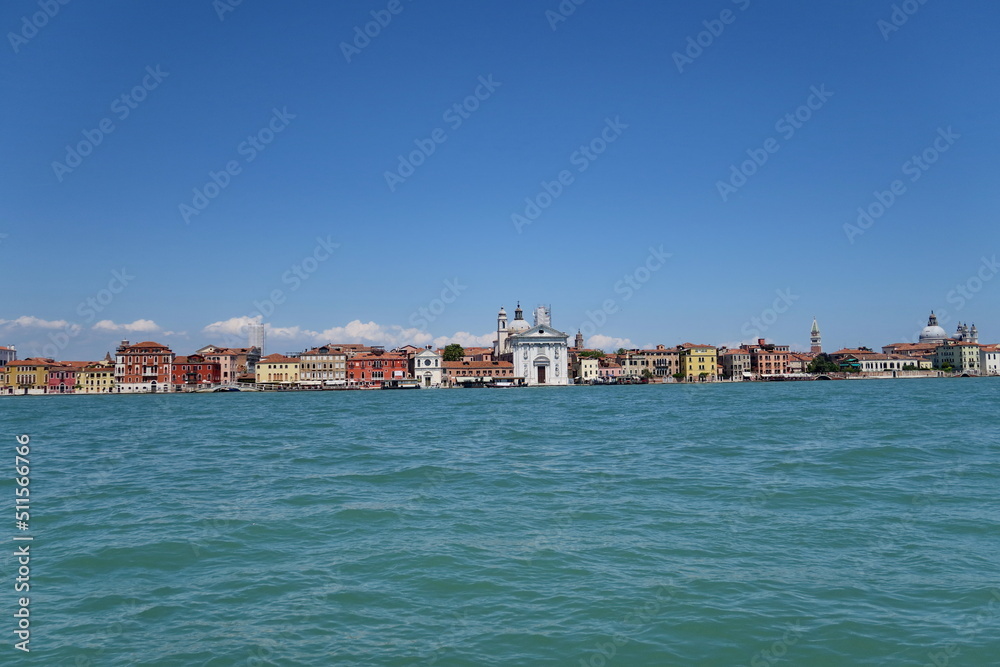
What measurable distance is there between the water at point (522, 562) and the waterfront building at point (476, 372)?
70.4 m

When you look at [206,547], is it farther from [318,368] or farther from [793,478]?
[318,368]

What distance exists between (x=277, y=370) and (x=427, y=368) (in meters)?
16.1

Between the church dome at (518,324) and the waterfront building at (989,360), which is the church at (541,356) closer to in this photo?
the church dome at (518,324)

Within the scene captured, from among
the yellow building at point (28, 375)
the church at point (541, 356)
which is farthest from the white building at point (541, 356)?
the yellow building at point (28, 375)

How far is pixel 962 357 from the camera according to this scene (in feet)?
314

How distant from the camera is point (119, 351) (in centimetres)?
7500

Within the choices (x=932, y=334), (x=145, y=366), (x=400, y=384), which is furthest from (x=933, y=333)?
(x=145, y=366)

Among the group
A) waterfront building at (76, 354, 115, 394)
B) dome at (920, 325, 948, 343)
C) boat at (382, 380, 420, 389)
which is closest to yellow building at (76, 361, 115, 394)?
waterfront building at (76, 354, 115, 394)

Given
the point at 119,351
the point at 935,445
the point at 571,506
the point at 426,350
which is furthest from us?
the point at 426,350

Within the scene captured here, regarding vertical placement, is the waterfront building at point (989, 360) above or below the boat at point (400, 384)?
above

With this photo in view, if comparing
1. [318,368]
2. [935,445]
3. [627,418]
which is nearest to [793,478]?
[935,445]

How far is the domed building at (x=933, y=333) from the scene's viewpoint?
108938 millimetres

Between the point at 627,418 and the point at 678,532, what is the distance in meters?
19.4

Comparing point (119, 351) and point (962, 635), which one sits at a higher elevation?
point (119, 351)
